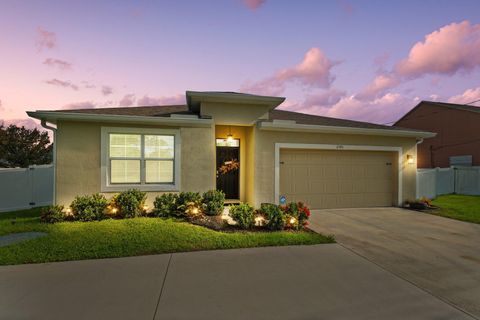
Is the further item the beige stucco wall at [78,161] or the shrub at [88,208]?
the beige stucco wall at [78,161]

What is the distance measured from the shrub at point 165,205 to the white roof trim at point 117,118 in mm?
2286

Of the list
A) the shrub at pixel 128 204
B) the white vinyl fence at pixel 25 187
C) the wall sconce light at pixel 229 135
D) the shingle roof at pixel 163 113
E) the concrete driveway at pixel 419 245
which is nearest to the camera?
the concrete driveway at pixel 419 245

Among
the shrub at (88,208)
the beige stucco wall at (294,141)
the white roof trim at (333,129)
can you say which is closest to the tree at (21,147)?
the shrub at (88,208)

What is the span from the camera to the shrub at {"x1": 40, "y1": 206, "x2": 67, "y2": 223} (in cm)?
610

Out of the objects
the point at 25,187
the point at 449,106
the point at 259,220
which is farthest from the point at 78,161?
the point at 449,106

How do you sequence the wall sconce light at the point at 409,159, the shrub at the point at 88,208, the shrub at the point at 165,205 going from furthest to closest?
the wall sconce light at the point at 409,159 → the shrub at the point at 165,205 → the shrub at the point at 88,208

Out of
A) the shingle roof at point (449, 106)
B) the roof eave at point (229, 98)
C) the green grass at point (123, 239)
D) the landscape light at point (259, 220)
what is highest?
the shingle roof at point (449, 106)

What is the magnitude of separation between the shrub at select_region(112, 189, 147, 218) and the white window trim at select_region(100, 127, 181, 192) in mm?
521

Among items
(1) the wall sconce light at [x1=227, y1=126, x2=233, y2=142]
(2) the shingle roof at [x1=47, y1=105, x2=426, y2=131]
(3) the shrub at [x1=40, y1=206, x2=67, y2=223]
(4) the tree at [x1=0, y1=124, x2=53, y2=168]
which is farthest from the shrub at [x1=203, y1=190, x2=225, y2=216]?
(4) the tree at [x1=0, y1=124, x2=53, y2=168]

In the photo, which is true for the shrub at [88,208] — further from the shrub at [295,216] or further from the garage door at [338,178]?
the garage door at [338,178]

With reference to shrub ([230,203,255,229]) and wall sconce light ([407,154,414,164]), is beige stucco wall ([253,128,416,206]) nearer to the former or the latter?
wall sconce light ([407,154,414,164])

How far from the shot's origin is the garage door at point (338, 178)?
847cm

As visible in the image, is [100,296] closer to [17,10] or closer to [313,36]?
[17,10]

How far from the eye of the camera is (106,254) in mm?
4180
